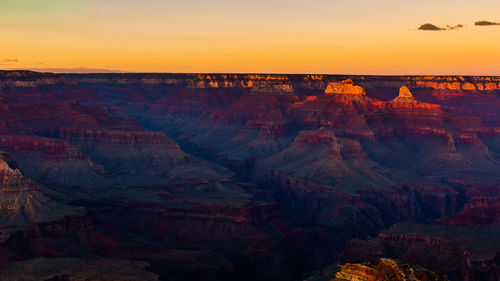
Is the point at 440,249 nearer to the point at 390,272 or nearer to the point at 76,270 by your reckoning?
the point at 76,270

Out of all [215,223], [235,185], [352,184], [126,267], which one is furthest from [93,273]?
[352,184]

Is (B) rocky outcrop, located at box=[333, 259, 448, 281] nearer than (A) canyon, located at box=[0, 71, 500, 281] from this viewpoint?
Yes

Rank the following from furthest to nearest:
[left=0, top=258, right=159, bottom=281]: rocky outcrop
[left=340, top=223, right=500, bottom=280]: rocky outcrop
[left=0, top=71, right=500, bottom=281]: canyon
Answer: [left=0, top=71, right=500, bottom=281]: canyon → [left=340, top=223, right=500, bottom=280]: rocky outcrop → [left=0, top=258, right=159, bottom=281]: rocky outcrop

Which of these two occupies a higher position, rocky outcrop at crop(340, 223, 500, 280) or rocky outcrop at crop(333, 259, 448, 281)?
rocky outcrop at crop(333, 259, 448, 281)

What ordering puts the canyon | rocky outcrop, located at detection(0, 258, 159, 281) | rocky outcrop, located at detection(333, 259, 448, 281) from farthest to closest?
the canyon → rocky outcrop, located at detection(0, 258, 159, 281) → rocky outcrop, located at detection(333, 259, 448, 281)

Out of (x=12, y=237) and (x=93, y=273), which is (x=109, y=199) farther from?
(x=93, y=273)

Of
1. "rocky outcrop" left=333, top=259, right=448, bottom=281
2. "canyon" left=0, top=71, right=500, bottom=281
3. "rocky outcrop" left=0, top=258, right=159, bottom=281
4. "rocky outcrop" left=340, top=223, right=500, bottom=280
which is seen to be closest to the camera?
"rocky outcrop" left=333, top=259, right=448, bottom=281

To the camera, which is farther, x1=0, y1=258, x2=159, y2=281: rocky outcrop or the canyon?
the canyon

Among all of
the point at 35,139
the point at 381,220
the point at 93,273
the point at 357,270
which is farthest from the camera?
the point at 35,139

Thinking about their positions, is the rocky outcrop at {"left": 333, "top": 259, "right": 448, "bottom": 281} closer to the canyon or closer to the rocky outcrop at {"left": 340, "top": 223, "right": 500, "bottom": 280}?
the canyon

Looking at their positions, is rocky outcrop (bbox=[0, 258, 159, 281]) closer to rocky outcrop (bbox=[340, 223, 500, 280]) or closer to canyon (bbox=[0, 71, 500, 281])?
canyon (bbox=[0, 71, 500, 281])

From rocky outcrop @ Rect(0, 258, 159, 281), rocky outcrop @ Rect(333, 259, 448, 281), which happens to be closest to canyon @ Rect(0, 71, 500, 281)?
rocky outcrop @ Rect(333, 259, 448, 281)
